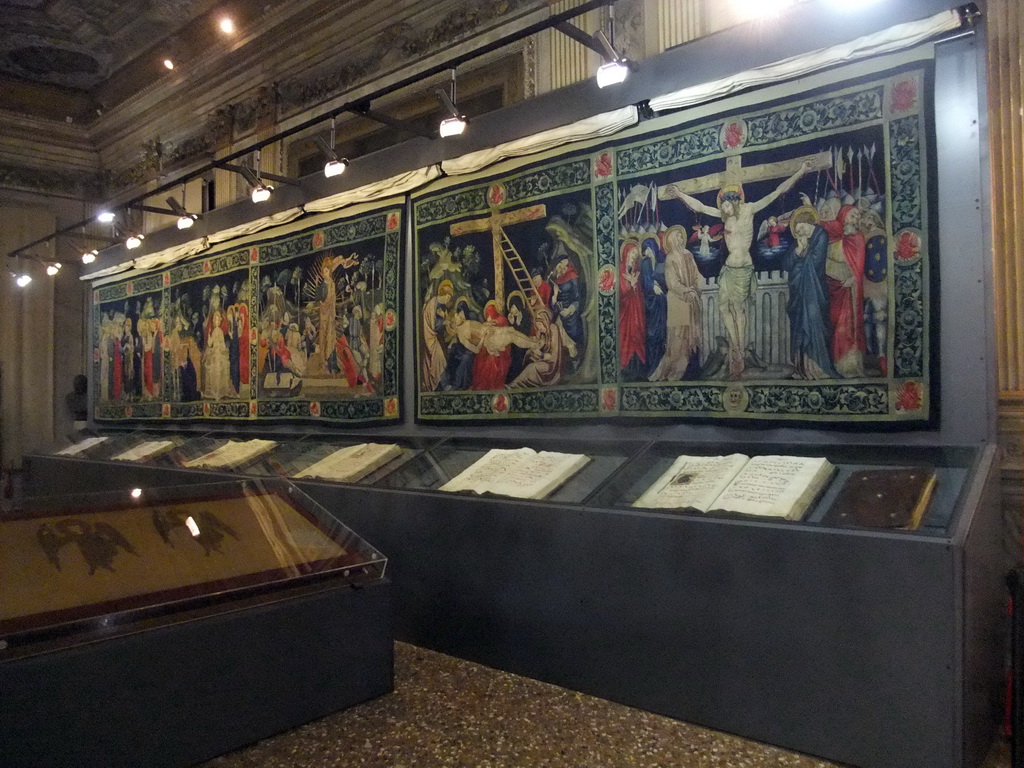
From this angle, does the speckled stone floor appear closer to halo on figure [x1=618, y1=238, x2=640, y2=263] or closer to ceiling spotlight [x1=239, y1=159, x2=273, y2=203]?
halo on figure [x1=618, y1=238, x2=640, y2=263]

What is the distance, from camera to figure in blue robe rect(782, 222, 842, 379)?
11.3 ft

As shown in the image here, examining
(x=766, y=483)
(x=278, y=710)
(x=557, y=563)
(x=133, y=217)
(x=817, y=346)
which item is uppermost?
(x=133, y=217)

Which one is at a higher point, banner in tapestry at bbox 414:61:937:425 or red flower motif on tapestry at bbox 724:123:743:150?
red flower motif on tapestry at bbox 724:123:743:150

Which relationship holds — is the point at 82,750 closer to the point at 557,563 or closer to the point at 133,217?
the point at 557,563

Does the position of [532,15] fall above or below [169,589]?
above

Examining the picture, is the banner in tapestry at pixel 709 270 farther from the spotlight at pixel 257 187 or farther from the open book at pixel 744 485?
the spotlight at pixel 257 187

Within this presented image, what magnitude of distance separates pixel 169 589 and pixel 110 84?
11224 mm

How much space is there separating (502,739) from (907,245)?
8.82 ft

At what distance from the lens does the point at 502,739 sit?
2.56m

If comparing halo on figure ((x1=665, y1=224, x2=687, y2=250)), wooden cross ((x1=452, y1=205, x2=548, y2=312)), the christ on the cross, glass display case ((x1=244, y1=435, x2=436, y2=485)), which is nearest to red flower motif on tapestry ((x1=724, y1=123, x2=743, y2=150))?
the christ on the cross

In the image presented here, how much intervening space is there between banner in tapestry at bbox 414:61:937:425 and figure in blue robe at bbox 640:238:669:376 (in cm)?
1

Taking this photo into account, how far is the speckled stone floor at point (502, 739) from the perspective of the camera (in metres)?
2.38

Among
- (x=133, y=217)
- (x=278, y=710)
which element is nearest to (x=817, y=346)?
(x=278, y=710)

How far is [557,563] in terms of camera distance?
310cm
